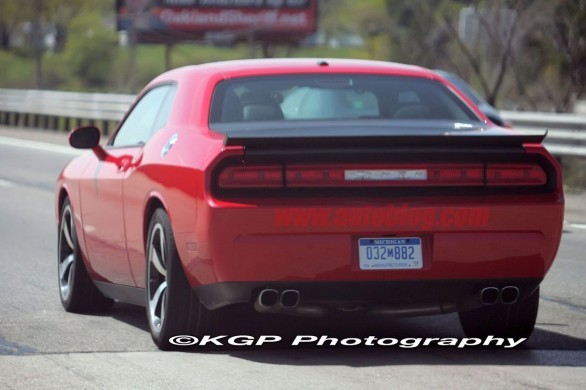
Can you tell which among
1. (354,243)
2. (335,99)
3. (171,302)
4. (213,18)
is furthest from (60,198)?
(213,18)

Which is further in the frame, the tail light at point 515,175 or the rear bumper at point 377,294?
the tail light at point 515,175

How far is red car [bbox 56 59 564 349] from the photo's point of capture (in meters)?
7.21

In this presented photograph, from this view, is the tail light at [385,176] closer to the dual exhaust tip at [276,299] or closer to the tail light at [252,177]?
the tail light at [252,177]

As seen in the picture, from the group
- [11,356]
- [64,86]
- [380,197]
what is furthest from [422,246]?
[64,86]

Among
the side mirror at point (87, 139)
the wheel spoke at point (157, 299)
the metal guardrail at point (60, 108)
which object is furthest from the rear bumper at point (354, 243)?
the metal guardrail at point (60, 108)

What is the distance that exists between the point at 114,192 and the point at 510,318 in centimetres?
226

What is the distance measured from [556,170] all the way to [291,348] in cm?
155

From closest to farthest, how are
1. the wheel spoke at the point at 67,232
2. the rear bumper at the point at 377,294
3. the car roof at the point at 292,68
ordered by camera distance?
the rear bumper at the point at 377,294 < the car roof at the point at 292,68 < the wheel spoke at the point at 67,232

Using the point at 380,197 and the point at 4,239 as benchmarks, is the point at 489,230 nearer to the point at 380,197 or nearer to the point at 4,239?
the point at 380,197

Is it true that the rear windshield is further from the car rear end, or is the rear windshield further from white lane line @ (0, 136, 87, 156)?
white lane line @ (0, 136, 87, 156)

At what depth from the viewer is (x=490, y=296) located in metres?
7.54

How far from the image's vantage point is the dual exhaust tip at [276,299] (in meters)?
7.32

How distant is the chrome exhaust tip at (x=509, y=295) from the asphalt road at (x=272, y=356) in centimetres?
26

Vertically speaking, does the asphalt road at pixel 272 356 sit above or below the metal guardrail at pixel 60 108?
above
